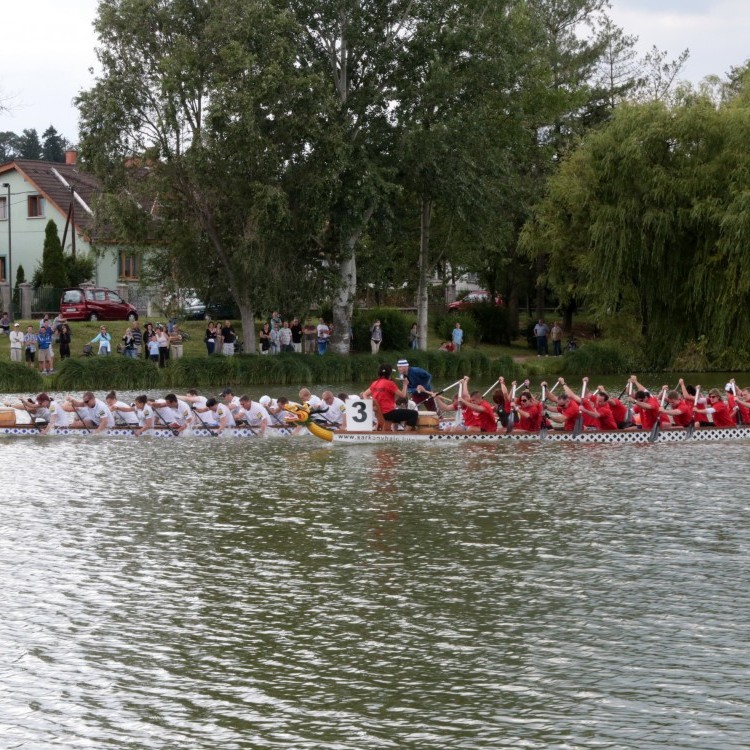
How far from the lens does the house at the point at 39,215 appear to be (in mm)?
69938

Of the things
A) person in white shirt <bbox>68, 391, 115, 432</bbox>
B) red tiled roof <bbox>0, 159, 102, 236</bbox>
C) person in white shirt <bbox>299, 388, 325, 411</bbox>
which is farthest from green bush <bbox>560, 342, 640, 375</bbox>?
red tiled roof <bbox>0, 159, 102, 236</bbox>

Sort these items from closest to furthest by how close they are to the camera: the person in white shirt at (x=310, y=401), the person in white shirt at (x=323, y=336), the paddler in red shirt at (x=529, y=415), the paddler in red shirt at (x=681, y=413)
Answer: the paddler in red shirt at (x=529, y=415)
the paddler in red shirt at (x=681, y=413)
the person in white shirt at (x=310, y=401)
the person in white shirt at (x=323, y=336)

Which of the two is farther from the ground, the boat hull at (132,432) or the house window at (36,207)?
the house window at (36,207)

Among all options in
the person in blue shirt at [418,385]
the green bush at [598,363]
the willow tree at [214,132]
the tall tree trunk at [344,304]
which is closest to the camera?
the person in blue shirt at [418,385]

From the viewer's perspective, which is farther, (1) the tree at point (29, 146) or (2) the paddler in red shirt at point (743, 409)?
(1) the tree at point (29, 146)

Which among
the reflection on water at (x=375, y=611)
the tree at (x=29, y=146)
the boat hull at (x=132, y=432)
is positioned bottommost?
the reflection on water at (x=375, y=611)

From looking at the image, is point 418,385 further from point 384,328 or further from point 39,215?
point 39,215

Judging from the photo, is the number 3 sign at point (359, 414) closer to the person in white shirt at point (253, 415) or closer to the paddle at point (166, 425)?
the person in white shirt at point (253, 415)

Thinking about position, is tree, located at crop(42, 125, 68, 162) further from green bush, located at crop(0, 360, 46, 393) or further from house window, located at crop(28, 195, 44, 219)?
green bush, located at crop(0, 360, 46, 393)

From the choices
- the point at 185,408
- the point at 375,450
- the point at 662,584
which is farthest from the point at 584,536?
the point at 185,408

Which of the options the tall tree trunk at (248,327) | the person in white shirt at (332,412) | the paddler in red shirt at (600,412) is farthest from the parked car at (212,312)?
the paddler in red shirt at (600,412)

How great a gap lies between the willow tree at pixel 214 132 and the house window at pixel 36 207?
1111 inches

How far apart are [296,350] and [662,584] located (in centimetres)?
3417

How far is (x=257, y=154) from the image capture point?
4253cm
